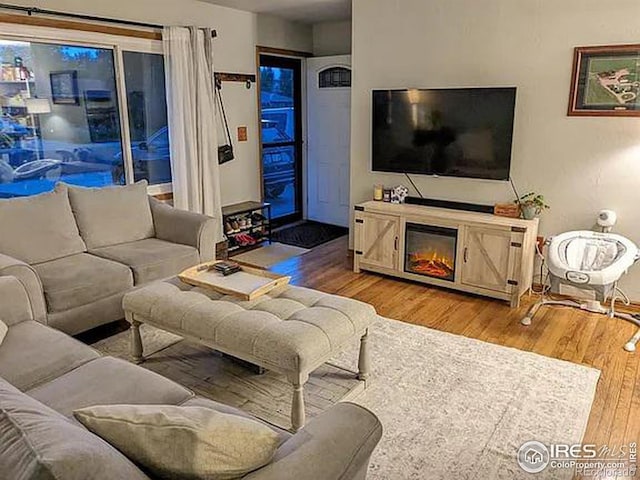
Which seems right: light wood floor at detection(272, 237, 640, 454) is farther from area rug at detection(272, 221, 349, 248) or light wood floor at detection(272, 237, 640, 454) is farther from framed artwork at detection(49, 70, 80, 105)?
framed artwork at detection(49, 70, 80, 105)

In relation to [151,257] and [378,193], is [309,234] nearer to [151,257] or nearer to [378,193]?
[378,193]

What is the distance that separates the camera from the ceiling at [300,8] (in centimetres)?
502

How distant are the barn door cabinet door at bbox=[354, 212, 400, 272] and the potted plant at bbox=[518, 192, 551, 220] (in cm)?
102

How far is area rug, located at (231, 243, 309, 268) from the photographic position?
510cm

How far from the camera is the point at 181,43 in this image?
4.68 meters

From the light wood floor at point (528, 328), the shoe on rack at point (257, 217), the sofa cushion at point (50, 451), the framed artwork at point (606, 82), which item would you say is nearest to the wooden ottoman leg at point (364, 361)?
the light wood floor at point (528, 328)

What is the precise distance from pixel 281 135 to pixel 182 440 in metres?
5.72

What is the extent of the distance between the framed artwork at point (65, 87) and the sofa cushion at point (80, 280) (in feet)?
4.83

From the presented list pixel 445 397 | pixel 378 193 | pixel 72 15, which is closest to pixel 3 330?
pixel 445 397

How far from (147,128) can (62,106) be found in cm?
85

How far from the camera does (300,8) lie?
17.5 ft

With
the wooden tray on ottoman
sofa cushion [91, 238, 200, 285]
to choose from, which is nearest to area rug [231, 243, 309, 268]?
sofa cushion [91, 238, 200, 285]

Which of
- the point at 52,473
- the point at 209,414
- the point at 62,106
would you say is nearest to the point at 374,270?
the point at 62,106

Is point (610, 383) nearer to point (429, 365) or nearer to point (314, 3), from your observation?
point (429, 365)
